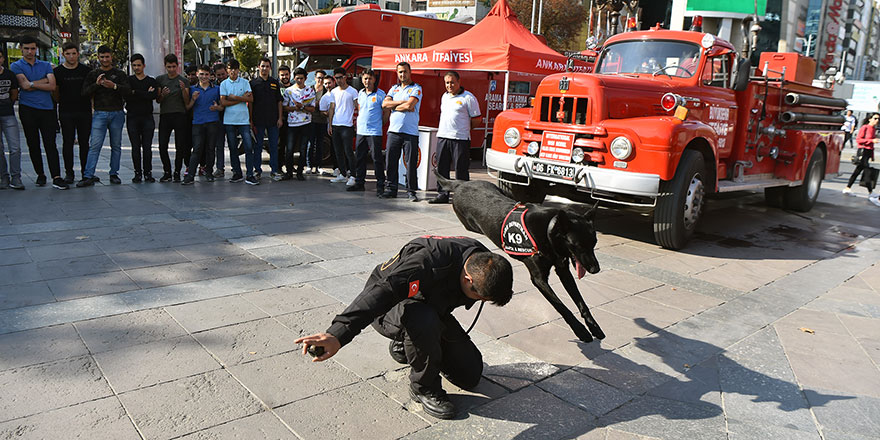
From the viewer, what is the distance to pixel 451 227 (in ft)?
24.8

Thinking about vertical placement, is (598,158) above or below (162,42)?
below

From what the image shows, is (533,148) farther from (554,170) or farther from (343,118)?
(343,118)

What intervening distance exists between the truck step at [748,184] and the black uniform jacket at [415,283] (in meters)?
5.77

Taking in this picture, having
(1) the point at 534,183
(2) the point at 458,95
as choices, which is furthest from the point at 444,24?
(1) the point at 534,183

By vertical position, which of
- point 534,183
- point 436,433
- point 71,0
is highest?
point 71,0

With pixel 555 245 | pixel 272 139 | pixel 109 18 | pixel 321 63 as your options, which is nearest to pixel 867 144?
pixel 321 63

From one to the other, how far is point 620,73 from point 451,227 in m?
3.13

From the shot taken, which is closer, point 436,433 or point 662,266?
point 436,433

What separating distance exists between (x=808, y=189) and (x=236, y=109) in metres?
9.57

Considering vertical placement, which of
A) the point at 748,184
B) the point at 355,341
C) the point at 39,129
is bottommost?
the point at 355,341

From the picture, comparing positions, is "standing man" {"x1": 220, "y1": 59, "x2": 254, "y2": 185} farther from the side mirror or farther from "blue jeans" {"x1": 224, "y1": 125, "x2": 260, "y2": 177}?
the side mirror

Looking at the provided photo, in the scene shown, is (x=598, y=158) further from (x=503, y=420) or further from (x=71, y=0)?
(x=71, y=0)

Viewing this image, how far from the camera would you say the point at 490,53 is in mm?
11172

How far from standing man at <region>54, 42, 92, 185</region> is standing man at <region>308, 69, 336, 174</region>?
3552 millimetres
